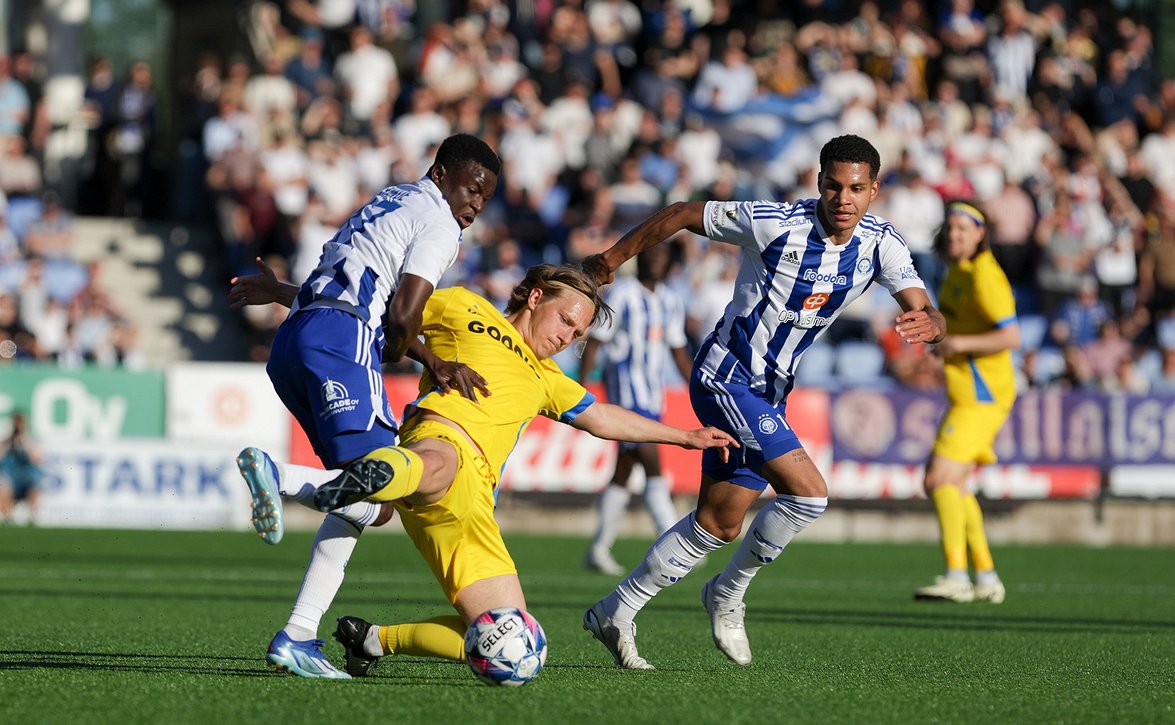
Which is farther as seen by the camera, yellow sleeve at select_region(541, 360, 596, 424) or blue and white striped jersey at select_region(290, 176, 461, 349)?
yellow sleeve at select_region(541, 360, 596, 424)

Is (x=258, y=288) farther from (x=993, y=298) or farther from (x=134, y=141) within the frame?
(x=134, y=141)

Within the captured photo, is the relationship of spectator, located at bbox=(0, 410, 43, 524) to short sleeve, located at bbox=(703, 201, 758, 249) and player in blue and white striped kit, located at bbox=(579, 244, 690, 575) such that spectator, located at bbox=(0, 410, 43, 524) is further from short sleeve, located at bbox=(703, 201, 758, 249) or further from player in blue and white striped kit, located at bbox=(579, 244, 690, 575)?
short sleeve, located at bbox=(703, 201, 758, 249)

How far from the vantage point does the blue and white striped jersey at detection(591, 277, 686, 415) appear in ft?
44.9

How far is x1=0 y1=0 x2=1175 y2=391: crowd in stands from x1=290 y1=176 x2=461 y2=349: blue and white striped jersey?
12.6 metres

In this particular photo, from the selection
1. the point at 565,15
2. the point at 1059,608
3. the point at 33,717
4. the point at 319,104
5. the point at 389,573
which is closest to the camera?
the point at 33,717

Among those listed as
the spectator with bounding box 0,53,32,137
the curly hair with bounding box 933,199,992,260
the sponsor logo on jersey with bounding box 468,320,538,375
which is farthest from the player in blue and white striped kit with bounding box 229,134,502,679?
the spectator with bounding box 0,53,32,137

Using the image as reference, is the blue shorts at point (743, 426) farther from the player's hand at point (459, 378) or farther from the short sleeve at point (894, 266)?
the player's hand at point (459, 378)

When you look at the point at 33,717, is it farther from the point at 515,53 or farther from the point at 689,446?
the point at 515,53

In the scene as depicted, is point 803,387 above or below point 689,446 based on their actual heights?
below

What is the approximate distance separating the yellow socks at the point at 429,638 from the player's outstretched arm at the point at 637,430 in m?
0.93

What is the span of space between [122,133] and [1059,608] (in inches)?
607

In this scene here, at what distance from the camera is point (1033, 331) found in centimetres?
2066

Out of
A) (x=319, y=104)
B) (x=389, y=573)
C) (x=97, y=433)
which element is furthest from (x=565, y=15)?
(x=389, y=573)

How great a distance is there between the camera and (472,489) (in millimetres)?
6293
